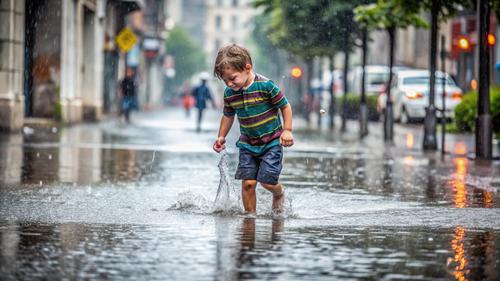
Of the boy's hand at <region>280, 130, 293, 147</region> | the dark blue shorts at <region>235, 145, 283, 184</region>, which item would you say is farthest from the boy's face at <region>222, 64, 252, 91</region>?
→ the dark blue shorts at <region>235, 145, 283, 184</region>

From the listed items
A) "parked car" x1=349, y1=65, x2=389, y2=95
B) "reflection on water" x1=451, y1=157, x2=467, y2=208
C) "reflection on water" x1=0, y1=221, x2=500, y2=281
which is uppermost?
"parked car" x1=349, y1=65, x2=389, y2=95

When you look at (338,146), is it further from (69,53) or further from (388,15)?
(69,53)

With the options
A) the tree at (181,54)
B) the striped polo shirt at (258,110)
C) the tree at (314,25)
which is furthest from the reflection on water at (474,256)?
the tree at (181,54)

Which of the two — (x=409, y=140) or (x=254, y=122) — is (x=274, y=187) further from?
(x=409, y=140)

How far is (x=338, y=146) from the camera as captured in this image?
26.6 meters

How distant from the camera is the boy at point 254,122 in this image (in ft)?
33.1

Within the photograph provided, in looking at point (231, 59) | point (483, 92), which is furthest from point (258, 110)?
point (483, 92)

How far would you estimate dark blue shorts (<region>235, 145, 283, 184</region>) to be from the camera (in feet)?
34.0

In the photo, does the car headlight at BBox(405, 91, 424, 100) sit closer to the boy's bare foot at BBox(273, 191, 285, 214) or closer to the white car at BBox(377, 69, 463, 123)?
the white car at BBox(377, 69, 463, 123)

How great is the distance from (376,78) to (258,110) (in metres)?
45.8

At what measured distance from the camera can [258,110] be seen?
10.3 metres

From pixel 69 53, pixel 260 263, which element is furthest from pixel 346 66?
pixel 260 263

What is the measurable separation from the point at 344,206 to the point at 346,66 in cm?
2913

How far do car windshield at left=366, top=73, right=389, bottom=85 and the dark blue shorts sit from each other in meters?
45.0
